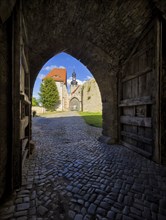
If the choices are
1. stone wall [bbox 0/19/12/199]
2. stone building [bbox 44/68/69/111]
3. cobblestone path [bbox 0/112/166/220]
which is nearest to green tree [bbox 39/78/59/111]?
stone building [bbox 44/68/69/111]

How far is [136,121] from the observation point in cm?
397

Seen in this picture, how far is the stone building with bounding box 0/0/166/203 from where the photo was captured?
2039 mm

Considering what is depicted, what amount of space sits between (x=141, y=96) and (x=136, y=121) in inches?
30.7

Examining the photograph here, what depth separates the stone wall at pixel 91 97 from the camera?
26.0 metres

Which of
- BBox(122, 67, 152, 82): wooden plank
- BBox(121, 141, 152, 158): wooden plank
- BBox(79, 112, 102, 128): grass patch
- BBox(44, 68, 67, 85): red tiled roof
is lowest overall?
BBox(121, 141, 152, 158): wooden plank

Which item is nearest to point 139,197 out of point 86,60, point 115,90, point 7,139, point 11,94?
point 7,139

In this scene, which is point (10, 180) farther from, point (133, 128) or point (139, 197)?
point (133, 128)

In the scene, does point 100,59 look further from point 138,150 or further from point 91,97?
point 91,97

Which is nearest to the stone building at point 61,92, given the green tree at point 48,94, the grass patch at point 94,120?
the green tree at point 48,94

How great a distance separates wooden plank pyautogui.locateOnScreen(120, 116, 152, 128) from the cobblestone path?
3.16ft

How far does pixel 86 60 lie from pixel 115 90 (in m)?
1.80

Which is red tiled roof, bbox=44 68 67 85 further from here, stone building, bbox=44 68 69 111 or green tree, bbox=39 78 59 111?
green tree, bbox=39 78 59 111

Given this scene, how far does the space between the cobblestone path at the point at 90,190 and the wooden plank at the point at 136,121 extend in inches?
37.9

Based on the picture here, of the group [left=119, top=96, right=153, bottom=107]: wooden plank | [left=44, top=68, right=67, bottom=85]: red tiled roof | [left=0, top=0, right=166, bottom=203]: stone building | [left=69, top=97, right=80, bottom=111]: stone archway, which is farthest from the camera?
[left=44, top=68, right=67, bottom=85]: red tiled roof
